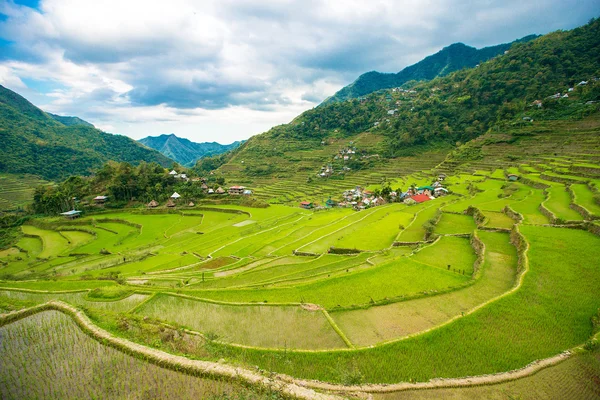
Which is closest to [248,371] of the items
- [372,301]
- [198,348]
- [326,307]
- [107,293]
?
[198,348]

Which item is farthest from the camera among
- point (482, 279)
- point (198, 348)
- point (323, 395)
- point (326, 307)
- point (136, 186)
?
point (136, 186)

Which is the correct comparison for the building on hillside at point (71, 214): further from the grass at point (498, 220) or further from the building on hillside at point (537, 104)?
the building on hillside at point (537, 104)

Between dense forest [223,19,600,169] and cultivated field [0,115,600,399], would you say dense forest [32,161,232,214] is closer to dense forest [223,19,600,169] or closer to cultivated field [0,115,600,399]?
cultivated field [0,115,600,399]

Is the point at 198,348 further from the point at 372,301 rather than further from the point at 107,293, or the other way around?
the point at 107,293

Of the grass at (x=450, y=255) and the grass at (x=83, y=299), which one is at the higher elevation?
the grass at (x=83, y=299)

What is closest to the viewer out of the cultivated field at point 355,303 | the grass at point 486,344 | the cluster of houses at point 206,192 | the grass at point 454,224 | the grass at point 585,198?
the cultivated field at point 355,303

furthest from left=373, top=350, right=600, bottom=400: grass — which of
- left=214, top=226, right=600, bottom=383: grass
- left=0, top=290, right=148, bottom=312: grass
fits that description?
left=0, top=290, right=148, bottom=312: grass

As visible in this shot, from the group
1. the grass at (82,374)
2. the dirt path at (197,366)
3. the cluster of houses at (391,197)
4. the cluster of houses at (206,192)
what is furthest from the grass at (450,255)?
the cluster of houses at (206,192)
